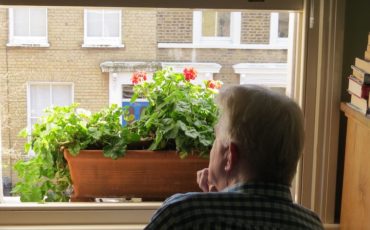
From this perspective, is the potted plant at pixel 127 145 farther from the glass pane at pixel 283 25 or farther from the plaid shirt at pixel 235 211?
the plaid shirt at pixel 235 211

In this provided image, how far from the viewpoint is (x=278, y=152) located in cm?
126

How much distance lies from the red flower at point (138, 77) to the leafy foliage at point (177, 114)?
16mm

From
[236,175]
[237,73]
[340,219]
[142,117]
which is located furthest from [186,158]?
[236,175]

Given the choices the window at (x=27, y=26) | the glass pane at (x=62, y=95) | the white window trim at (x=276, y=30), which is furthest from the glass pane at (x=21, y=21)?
the white window trim at (x=276, y=30)

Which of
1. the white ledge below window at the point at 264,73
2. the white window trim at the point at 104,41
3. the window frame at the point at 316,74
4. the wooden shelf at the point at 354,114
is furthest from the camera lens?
the white ledge below window at the point at 264,73

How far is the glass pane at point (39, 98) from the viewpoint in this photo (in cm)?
225

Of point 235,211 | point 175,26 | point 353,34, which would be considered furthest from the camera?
point 175,26

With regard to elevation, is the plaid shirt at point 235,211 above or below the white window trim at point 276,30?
below

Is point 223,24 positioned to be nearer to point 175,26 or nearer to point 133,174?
point 175,26

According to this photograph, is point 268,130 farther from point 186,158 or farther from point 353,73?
point 186,158

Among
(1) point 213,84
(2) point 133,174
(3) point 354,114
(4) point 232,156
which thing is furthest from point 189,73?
(4) point 232,156

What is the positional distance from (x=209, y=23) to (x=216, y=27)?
30 millimetres

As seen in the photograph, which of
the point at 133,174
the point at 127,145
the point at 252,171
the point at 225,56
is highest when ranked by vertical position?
the point at 225,56

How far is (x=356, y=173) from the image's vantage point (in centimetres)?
195
